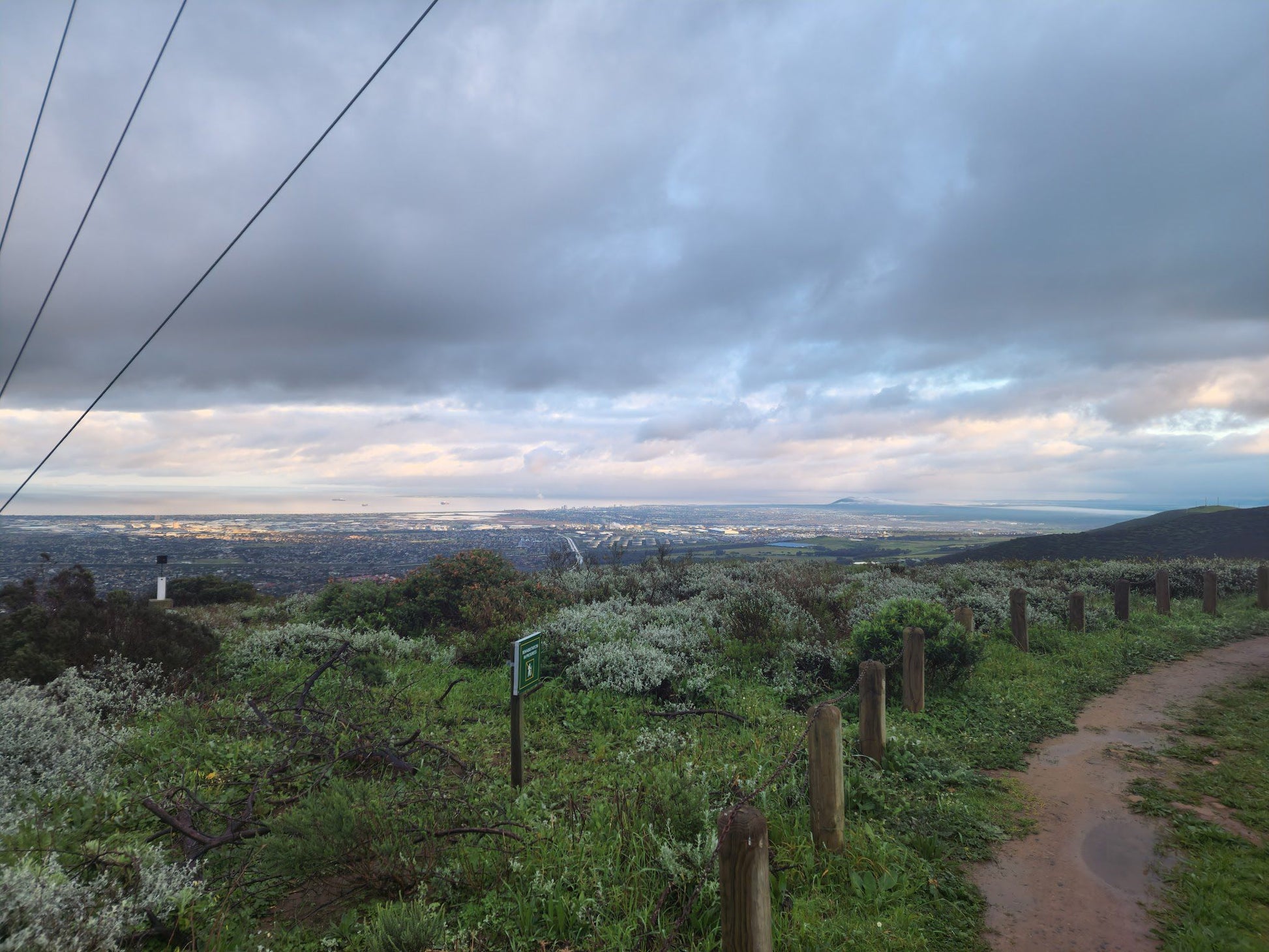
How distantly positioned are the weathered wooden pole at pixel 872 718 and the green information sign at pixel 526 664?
3.15m

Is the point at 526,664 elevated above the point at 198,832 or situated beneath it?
elevated above

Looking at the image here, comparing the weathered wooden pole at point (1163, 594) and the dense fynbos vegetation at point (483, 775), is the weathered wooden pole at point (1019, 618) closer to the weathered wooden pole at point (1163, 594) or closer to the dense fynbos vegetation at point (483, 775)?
the dense fynbos vegetation at point (483, 775)

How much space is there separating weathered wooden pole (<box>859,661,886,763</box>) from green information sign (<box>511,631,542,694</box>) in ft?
10.4

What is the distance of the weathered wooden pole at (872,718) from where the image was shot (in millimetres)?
5805

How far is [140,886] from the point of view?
11.2 ft

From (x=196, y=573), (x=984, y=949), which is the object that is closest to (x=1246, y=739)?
(x=984, y=949)

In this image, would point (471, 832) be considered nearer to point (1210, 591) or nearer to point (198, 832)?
point (198, 832)

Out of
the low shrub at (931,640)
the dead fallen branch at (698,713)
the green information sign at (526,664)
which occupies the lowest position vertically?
the dead fallen branch at (698,713)

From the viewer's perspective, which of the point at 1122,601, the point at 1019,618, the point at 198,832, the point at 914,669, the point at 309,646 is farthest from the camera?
the point at 1122,601

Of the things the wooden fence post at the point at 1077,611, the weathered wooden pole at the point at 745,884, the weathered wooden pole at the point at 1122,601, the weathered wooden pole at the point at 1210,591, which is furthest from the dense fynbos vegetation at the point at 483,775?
the weathered wooden pole at the point at 1210,591

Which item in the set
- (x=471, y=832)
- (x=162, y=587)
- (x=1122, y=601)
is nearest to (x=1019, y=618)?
(x=1122, y=601)

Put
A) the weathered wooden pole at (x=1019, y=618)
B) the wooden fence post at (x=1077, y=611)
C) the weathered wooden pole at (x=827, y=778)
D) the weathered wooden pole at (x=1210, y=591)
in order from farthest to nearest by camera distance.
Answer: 1. the weathered wooden pole at (x=1210, y=591)
2. the wooden fence post at (x=1077, y=611)
3. the weathered wooden pole at (x=1019, y=618)
4. the weathered wooden pole at (x=827, y=778)

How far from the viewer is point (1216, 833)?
4684 millimetres

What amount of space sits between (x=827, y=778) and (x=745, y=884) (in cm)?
203
